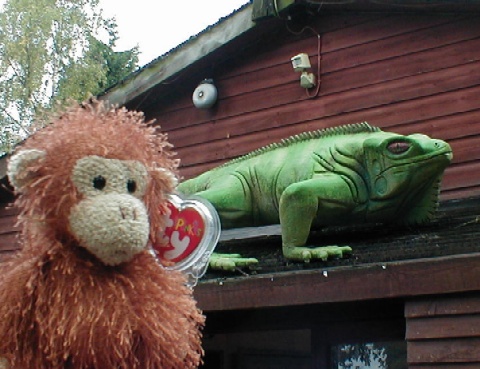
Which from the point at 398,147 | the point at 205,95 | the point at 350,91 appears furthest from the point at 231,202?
the point at 205,95

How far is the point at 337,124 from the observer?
627 cm

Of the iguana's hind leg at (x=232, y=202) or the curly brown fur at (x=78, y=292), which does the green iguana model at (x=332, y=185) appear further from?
the curly brown fur at (x=78, y=292)

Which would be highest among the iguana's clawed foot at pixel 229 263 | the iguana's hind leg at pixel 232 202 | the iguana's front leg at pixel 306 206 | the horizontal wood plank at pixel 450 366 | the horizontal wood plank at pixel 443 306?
the iguana's hind leg at pixel 232 202

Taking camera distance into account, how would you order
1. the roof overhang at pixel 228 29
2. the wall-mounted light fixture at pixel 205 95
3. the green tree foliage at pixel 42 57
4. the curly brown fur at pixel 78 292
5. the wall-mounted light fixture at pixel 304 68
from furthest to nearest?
the green tree foliage at pixel 42 57
the wall-mounted light fixture at pixel 205 95
the wall-mounted light fixture at pixel 304 68
the roof overhang at pixel 228 29
the curly brown fur at pixel 78 292

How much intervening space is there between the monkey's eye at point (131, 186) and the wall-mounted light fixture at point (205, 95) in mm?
4050

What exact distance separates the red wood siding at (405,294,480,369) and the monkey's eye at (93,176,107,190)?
175 cm

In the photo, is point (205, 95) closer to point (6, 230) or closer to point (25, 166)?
point (6, 230)

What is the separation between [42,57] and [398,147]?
1507 cm

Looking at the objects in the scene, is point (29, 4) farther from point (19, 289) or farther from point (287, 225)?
point (19, 289)

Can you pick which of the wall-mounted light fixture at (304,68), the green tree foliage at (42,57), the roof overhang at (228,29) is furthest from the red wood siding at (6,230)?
the green tree foliage at (42,57)

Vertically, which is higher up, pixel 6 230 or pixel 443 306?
pixel 6 230

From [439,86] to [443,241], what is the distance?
1.91m

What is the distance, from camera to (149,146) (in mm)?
2936

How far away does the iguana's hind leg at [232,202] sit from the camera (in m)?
5.23
